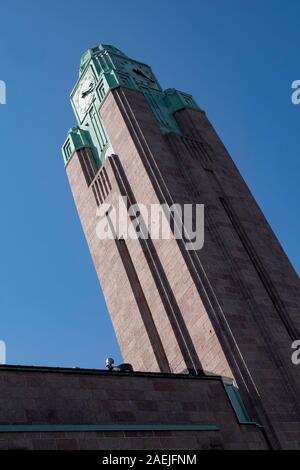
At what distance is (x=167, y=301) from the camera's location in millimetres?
21672

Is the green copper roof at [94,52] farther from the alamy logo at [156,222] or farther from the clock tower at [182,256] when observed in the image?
the alamy logo at [156,222]

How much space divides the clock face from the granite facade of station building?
0.14m

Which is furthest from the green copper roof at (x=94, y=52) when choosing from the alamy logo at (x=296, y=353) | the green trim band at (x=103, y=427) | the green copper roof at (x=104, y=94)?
the green trim band at (x=103, y=427)

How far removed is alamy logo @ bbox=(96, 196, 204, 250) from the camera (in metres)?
21.9

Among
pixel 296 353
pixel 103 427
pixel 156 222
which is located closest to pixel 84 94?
pixel 156 222

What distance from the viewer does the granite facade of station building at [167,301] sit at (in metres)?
14.0

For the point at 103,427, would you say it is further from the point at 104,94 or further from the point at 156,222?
the point at 104,94

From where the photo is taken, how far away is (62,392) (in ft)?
45.7

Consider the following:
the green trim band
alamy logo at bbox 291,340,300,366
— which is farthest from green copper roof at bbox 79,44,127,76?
the green trim band

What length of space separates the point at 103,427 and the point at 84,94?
23.6m

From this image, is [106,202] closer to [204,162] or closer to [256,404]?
[204,162]

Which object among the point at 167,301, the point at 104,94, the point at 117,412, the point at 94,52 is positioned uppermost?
the point at 94,52
